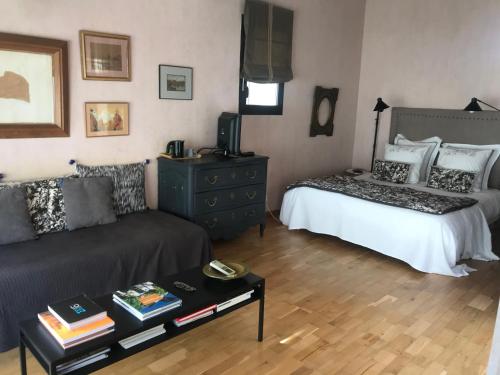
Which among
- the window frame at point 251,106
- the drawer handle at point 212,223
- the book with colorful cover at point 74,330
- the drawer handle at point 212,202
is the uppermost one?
the window frame at point 251,106

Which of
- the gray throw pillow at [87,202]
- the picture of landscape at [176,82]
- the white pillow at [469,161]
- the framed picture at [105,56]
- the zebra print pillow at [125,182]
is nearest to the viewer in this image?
the gray throw pillow at [87,202]

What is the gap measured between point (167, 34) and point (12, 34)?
1249 mm

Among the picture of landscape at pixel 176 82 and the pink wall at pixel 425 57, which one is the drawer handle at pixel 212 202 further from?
the pink wall at pixel 425 57

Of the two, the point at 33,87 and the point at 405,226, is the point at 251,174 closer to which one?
the point at 405,226

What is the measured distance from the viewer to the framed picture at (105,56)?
3186 millimetres

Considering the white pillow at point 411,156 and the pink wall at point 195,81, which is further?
the white pillow at point 411,156

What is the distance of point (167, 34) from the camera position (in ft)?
12.0

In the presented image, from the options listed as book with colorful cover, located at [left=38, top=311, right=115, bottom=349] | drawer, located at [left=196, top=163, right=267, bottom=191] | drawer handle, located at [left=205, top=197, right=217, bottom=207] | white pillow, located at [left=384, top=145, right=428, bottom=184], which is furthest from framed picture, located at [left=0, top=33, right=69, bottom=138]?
white pillow, located at [left=384, top=145, right=428, bottom=184]

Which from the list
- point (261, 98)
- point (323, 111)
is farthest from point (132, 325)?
point (323, 111)

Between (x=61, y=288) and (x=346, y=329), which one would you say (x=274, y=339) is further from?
(x=61, y=288)

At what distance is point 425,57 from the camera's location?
520cm

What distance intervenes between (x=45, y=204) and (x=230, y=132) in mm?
1760

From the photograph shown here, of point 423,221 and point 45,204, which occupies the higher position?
point 45,204

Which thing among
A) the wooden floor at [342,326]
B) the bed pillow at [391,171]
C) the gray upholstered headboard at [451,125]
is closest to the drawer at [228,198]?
the wooden floor at [342,326]
